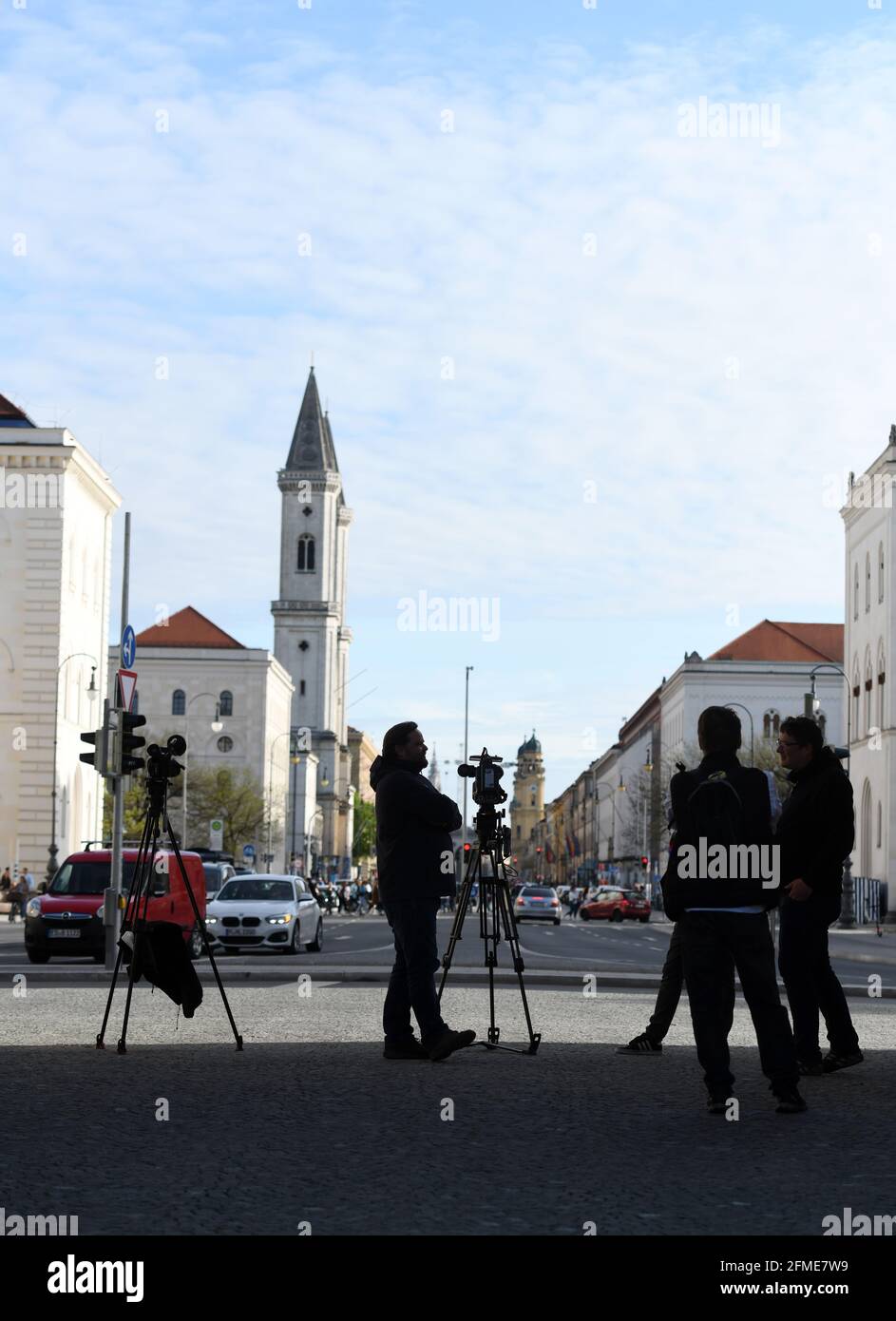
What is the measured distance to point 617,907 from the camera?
3287 inches

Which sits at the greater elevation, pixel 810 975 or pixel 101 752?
pixel 101 752

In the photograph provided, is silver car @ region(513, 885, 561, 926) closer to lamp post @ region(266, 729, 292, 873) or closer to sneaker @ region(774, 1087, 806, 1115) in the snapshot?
lamp post @ region(266, 729, 292, 873)

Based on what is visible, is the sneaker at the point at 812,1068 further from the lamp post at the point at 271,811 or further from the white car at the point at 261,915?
the lamp post at the point at 271,811

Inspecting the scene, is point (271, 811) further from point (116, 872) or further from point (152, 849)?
point (152, 849)

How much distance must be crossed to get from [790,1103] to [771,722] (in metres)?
119

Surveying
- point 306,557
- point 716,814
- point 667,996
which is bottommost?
point 667,996

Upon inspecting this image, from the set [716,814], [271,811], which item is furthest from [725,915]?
[271,811]

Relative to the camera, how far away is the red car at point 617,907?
83.6m

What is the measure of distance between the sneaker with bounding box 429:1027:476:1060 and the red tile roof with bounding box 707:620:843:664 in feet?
410

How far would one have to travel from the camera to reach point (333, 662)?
564ft

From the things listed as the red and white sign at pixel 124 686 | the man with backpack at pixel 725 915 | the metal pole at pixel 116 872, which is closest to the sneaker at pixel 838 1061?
the man with backpack at pixel 725 915

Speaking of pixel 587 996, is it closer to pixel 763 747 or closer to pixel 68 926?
pixel 68 926
